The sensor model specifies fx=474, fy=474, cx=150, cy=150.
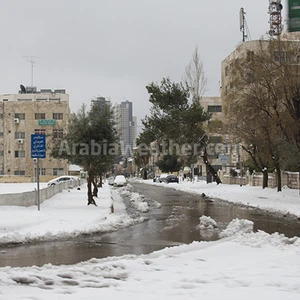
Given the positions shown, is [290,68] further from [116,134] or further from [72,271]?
[72,271]

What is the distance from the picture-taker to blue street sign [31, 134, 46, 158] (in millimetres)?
18422

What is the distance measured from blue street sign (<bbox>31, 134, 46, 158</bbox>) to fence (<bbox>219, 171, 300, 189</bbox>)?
23.1 metres

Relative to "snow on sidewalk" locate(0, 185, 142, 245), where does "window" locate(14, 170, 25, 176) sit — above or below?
below

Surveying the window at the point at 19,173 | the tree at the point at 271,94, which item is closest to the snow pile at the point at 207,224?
the tree at the point at 271,94

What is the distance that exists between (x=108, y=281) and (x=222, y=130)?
32756mm

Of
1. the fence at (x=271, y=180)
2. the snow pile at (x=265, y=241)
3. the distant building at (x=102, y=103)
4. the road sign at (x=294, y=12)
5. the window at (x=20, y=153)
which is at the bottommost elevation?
the fence at (x=271, y=180)

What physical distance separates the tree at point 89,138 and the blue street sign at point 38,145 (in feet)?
10.1

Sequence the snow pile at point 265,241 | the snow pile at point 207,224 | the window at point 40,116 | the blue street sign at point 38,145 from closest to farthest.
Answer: the snow pile at point 265,241 → the snow pile at point 207,224 → the blue street sign at point 38,145 → the window at point 40,116

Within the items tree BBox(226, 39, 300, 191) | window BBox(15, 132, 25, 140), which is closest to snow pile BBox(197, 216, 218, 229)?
tree BBox(226, 39, 300, 191)

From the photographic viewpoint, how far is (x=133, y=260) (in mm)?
9039

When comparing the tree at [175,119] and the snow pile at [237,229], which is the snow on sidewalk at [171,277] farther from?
the tree at [175,119]

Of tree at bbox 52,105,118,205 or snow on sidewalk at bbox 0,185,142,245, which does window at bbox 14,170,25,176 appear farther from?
snow on sidewalk at bbox 0,185,142,245

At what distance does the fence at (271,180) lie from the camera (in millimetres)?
36825

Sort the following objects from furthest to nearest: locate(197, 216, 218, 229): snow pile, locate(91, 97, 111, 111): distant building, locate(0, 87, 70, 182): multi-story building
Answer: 1. locate(0, 87, 70, 182): multi-story building
2. locate(91, 97, 111, 111): distant building
3. locate(197, 216, 218, 229): snow pile
